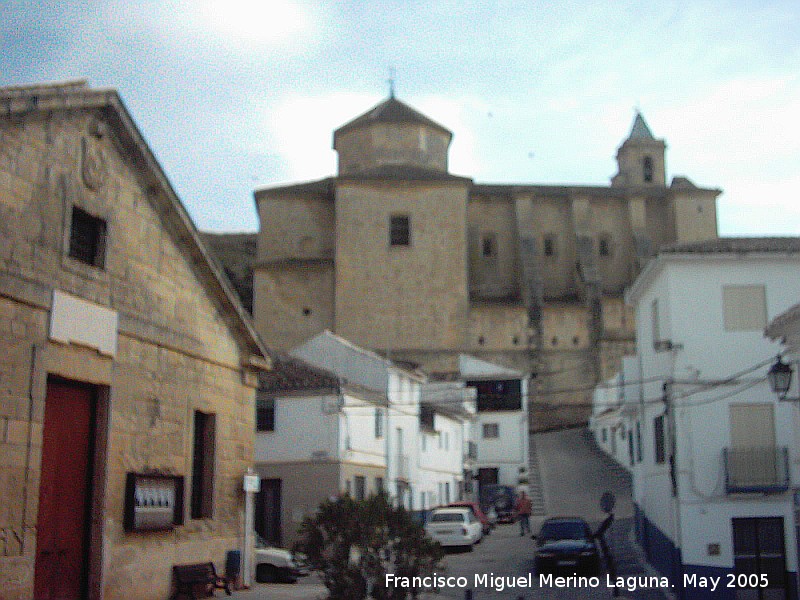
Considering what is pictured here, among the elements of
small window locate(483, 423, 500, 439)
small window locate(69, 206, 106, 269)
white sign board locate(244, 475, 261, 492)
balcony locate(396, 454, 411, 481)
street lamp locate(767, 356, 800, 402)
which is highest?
small window locate(69, 206, 106, 269)

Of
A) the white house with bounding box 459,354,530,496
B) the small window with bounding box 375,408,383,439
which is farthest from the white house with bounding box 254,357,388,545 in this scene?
the white house with bounding box 459,354,530,496

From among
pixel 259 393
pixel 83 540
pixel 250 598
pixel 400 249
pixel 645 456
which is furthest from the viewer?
pixel 400 249

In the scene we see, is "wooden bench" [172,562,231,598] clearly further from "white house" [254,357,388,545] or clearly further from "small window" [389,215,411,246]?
"small window" [389,215,411,246]

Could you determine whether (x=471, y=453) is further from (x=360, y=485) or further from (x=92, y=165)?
(x=92, y=165)

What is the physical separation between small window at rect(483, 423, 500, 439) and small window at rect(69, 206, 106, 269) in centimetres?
3335

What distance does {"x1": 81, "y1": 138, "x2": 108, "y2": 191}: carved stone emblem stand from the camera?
1094cm

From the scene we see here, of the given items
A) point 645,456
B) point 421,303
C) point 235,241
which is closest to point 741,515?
point 645,456

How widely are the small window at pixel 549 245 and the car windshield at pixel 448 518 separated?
105ft

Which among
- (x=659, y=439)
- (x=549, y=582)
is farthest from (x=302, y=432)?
(x=659, y=439)

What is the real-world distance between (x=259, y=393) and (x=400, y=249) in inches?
899

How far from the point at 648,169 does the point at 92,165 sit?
2146 inches

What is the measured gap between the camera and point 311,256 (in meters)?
50.3

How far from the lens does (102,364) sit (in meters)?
11.0

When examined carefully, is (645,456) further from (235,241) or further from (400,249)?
(235,241)
